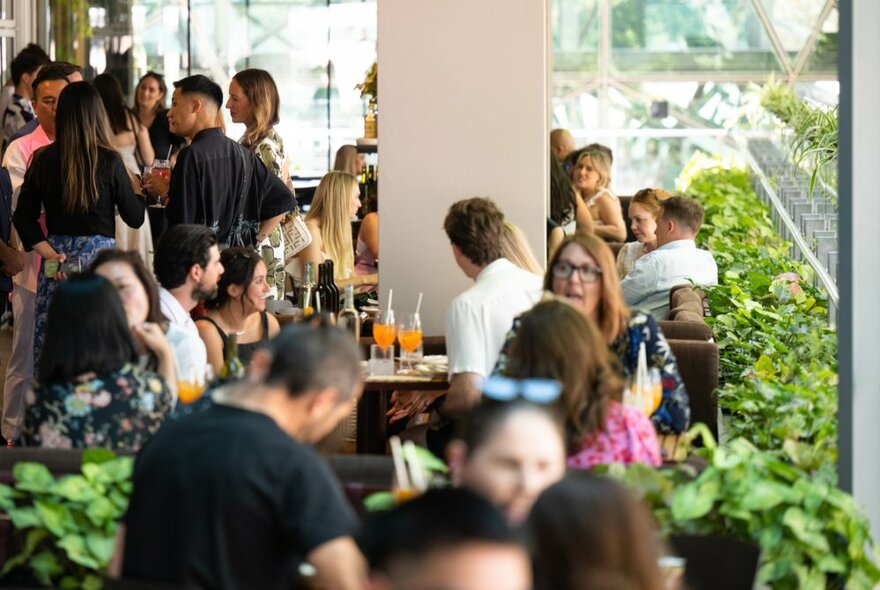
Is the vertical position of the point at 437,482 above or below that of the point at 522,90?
below

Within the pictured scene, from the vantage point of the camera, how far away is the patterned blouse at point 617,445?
11.9 feet

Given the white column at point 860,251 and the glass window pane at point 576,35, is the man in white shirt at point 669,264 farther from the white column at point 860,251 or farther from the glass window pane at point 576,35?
the glass window pane at point 576,35

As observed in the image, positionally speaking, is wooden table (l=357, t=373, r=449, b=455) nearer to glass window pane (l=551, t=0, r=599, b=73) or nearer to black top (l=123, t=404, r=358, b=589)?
Result: black top (l=123, t=404, r=358, b=589)

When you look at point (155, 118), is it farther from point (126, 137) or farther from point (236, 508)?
point (236, 508)

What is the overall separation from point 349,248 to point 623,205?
19.2 ft

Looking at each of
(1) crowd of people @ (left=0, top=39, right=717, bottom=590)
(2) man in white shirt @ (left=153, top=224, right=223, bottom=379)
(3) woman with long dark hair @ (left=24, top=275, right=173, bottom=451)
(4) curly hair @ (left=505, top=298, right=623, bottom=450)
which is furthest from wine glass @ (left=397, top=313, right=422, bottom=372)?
(4) curly hair @ (left=505, top=298, right=623, bottom=450)

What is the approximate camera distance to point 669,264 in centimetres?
754

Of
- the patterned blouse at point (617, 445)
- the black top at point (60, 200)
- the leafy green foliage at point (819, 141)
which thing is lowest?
the patterned blouse at point (617, 445)

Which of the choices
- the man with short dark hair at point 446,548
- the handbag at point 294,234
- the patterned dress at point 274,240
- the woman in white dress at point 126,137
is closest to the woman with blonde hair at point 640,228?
the handbag at point 294,234

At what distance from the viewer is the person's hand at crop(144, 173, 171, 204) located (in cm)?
738

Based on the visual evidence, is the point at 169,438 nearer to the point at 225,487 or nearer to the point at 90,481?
the point at 225,487

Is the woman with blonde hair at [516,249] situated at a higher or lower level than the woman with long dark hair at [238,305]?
higher

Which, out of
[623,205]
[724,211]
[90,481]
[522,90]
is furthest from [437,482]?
[623,205]

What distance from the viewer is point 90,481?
134 inches
